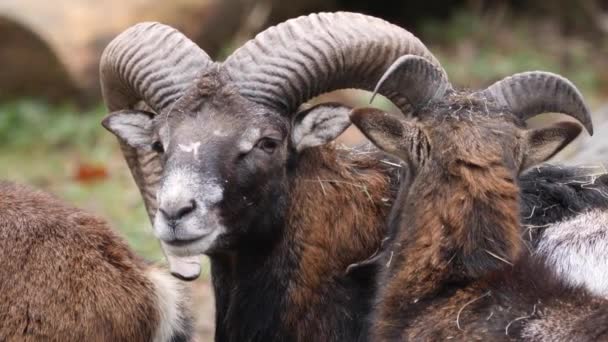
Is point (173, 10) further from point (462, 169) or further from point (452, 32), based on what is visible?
point (462, 169)

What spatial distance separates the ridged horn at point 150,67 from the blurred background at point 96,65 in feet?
13.9

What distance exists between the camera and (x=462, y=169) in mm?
6918

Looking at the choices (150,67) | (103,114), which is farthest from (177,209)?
(103,114)

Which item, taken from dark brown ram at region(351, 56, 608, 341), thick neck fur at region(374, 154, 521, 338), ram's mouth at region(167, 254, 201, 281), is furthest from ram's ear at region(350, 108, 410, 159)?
ram's mouth at region(167, 254, 201, 281)

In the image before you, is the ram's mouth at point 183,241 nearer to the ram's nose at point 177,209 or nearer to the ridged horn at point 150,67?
the ram's nose at point 177,209

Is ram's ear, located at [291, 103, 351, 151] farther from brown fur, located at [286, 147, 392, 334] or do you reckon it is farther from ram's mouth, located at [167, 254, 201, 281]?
ram's mouth, located at [167, 254, 201, 281]

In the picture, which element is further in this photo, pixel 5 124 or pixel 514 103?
pixel 5 124

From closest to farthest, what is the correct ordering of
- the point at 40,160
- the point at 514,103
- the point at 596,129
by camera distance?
the point at 514,103
the point at 596,129
the point at 40,160

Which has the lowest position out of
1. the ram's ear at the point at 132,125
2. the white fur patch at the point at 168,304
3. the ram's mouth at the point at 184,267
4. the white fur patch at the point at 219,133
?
the ram's mouth at the point at 184,267

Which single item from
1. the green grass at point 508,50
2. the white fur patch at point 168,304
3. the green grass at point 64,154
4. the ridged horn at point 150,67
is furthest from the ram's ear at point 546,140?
the green grass at point 508,50

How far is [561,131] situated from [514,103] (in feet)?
1.09

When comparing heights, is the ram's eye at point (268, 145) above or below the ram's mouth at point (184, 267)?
above

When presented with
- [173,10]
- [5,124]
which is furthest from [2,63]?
[173,10]

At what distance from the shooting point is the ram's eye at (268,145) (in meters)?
7.68
